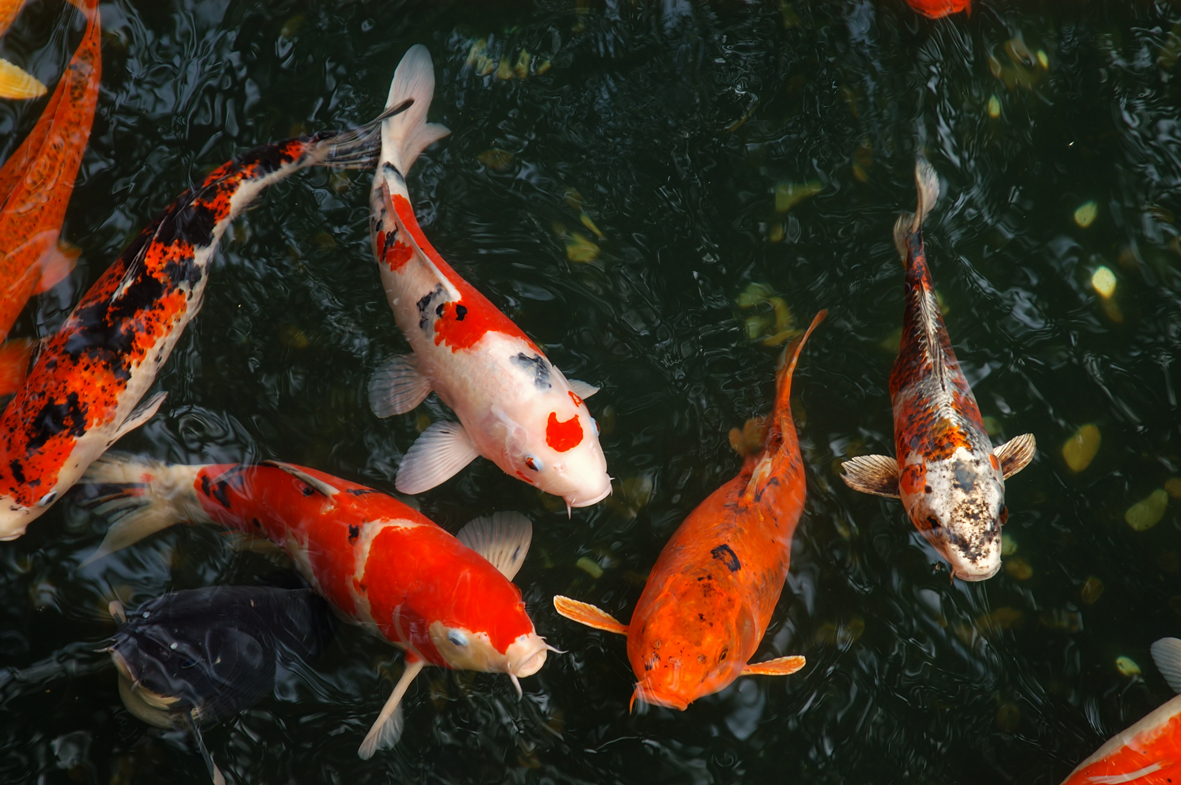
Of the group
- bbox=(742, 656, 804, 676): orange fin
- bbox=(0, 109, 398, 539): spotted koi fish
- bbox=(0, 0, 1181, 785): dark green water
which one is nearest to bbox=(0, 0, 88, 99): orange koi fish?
bbox=(0, 0, 1181, 785): dark green water

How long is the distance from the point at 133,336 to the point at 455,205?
5.73 feet

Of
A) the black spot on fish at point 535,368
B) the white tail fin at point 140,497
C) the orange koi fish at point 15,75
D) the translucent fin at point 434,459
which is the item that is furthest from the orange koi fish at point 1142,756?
the orange koi fish at point 15,75

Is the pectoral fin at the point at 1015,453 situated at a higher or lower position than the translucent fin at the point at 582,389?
lower

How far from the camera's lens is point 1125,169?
4.68 metres

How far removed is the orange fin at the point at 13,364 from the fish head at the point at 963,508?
4.25 m

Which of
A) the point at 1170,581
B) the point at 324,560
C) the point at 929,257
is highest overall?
the point at 324,560

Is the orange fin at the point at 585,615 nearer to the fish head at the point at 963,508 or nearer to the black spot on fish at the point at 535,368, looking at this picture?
the black spot on fish at the point at 535,368

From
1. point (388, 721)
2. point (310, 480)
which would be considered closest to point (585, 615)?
point (388, 721)

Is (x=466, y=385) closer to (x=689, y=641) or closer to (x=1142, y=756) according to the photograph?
(x=689, y=641)

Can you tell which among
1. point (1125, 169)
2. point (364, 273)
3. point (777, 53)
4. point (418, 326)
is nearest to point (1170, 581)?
point (1125, 169)

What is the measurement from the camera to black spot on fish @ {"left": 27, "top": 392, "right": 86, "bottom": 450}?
3.36 metres

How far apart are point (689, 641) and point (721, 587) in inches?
11.0

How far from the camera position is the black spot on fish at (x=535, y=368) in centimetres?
349

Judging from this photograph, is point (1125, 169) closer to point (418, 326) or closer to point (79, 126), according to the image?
point (418, 326)
